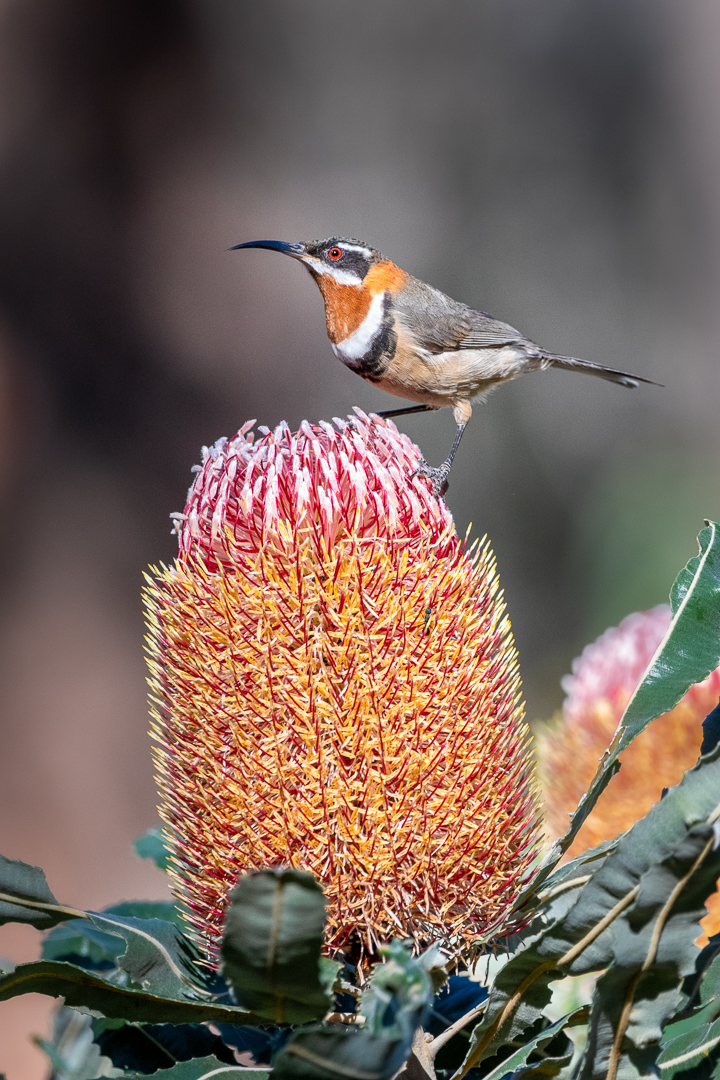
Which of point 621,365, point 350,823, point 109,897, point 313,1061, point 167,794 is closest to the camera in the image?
point 313,1061

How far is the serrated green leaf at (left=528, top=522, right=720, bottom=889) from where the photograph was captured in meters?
0.90

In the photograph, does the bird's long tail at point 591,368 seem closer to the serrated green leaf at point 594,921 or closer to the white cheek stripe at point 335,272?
the white cheek stripe at point 335,272

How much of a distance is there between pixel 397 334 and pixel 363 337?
0.08m

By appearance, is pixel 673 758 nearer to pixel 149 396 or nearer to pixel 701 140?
pixel 149 396

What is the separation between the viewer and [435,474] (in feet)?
4.50

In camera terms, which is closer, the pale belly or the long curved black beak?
the long curved black beak

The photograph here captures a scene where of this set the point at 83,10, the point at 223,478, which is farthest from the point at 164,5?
the point at 223,478

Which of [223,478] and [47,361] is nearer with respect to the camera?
[223,478]

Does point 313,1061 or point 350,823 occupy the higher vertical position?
point 350,823

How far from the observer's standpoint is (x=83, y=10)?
5281 millimetres

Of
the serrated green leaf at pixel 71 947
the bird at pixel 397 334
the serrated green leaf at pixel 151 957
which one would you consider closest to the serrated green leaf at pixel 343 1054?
the serrated green leaf at pixel 151 957

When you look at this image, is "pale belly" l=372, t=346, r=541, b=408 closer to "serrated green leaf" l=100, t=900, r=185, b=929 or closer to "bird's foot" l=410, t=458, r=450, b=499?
"bird's foot" l=410, t=458, r=450, b=499

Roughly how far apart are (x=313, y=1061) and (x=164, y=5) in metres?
6.07

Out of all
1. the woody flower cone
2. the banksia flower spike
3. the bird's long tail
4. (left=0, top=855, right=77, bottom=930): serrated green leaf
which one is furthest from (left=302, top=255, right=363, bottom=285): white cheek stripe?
(left=0, top=855, right=77, bottom=930): serrated green leaf
